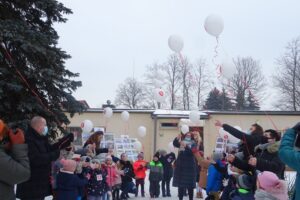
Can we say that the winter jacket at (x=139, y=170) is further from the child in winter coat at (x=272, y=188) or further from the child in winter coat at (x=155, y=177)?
the child in winter coat at (x=272, y=188)

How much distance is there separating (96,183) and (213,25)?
15.0 ft

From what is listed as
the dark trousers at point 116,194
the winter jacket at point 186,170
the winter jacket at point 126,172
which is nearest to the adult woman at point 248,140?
the winter jacket at point 186,170

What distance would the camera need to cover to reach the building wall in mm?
27281

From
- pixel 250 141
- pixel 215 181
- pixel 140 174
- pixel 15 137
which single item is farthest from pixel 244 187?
pixel 140 174

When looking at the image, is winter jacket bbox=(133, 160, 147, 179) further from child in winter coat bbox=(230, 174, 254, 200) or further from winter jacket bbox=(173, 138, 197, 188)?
child in winter coat bbox=(230, 174, 254, 200)

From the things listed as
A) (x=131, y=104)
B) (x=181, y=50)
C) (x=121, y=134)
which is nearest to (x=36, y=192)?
(x=181, y=50)

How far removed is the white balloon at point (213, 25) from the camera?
9.55m

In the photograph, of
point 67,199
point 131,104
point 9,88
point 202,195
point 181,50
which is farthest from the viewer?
point 131,104

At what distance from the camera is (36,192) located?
5.48 metres

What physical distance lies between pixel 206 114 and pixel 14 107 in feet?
65.9

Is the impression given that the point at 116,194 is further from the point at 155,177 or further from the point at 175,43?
the point at 175,43

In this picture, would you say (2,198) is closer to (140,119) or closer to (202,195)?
(202,195)

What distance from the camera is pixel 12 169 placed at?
3.89 m

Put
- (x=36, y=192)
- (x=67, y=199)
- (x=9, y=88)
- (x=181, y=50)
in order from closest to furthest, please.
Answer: (x=36, y=192) → (x=67, y=199) → (x=9, y=88) → (x=181, y=50)
